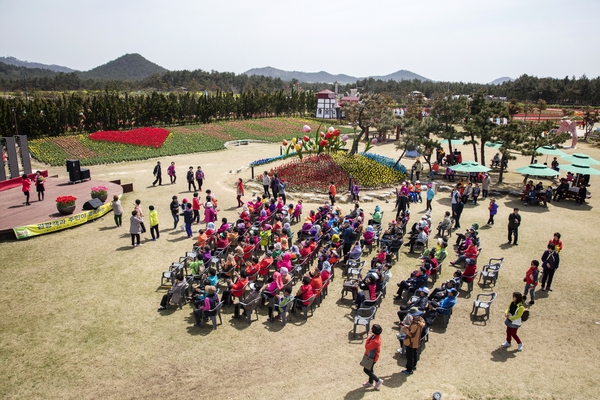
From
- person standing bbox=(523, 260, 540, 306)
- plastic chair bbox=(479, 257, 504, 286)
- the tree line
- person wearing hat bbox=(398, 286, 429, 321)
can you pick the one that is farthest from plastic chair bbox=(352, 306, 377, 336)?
the tree line

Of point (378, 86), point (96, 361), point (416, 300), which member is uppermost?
point (378, 86)

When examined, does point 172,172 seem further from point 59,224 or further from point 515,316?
point 515,316

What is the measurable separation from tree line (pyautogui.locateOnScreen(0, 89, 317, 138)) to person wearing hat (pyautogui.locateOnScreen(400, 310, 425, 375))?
39726mm

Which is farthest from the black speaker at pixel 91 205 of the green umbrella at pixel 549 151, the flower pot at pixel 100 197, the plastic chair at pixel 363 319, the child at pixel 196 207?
the green umbrella at pixel 549 151

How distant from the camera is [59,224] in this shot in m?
16.3

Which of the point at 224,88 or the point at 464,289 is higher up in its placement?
the point at 224,88

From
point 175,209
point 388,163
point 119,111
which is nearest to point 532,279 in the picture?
point 175,209

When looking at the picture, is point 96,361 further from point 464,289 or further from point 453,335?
point 464,289

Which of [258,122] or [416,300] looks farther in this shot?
[258,122]

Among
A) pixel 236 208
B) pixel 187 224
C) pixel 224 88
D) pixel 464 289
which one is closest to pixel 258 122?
pixel 236 208

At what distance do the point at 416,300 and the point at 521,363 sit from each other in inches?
101

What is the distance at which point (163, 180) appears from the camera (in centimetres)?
2541

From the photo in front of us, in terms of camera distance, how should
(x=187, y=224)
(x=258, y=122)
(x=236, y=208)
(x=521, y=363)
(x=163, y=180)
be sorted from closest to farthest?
(x=521, y=363)
(x=187, y=224)
(x=236, y=208)
(x=163, y=180)
(x=258, y=122)

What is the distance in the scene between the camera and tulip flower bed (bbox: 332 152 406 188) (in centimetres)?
2341
